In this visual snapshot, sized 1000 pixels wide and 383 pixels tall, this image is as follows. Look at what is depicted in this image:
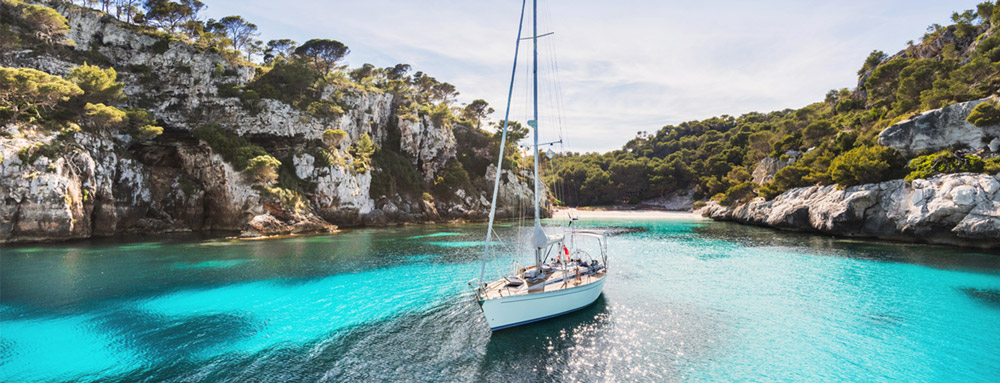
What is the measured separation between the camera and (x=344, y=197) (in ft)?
174

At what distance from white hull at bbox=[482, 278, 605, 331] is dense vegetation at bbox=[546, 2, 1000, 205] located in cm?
2901

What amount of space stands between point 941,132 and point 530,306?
4642 centimetres

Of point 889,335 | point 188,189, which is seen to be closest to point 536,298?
point 889,335

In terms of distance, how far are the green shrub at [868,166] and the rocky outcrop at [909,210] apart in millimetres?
1027

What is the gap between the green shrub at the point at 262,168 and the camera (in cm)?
4359

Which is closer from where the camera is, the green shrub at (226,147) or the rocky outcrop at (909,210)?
the rocky outcrop at (909,210)

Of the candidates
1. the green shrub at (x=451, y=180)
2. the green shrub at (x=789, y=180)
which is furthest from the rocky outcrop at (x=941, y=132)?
the green shrub at (x=451, y=180)

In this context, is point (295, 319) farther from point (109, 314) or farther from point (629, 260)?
point (629, 260)

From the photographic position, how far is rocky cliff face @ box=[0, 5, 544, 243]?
104ft

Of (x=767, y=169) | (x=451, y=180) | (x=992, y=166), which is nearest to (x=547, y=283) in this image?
(x=992, y=166)

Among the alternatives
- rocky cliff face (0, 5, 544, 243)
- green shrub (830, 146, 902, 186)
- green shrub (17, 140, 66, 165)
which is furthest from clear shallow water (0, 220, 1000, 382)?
green shrub (830, 146, 902, 186)

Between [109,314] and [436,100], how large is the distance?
269 ft

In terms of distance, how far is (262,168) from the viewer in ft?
144

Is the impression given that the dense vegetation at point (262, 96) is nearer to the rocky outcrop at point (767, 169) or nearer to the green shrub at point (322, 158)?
the green shrub at point (322, 158)
